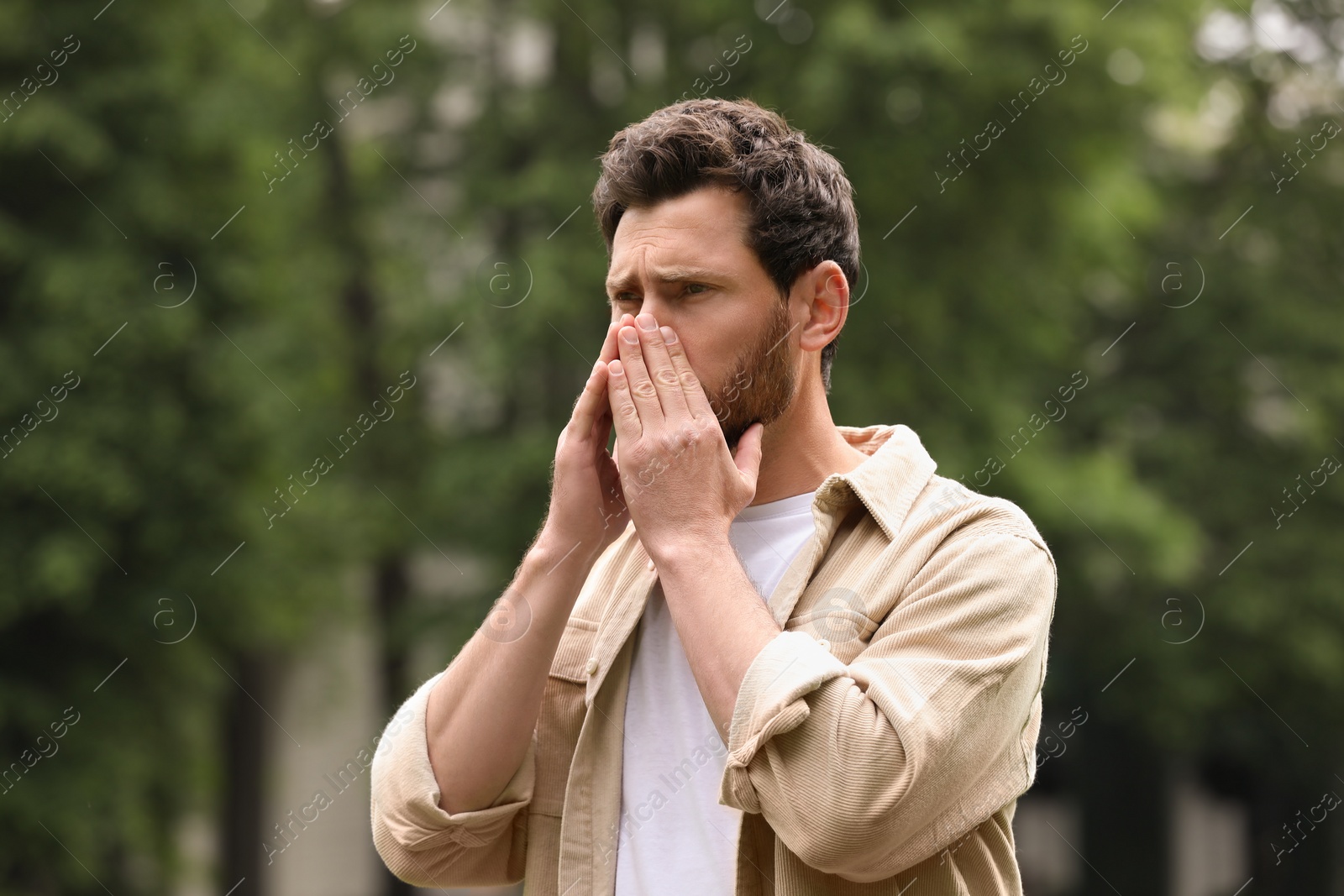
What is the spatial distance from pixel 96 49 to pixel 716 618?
10081 millimetres

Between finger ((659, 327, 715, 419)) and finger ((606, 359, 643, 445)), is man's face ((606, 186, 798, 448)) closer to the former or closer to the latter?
finger ((659, 327, 715, 419))

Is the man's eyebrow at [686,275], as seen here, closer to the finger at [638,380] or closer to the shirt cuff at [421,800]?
the finger at [638,380]

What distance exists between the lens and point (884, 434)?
2.83m

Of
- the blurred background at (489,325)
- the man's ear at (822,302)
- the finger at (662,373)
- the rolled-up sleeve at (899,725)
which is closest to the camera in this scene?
the rolled-up sleeve at (899,725)

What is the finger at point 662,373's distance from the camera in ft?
7.72

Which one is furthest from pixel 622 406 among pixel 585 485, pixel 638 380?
pixel 585 485

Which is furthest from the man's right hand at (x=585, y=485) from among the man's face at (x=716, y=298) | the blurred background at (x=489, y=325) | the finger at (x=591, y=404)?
the blurred background at (x=489, y=325)

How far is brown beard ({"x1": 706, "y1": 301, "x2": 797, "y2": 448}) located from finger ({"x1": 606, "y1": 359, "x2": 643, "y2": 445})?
169mm

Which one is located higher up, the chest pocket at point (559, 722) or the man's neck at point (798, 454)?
the man's neck at point (798, 454)

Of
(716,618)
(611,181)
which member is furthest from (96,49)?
(716,618)

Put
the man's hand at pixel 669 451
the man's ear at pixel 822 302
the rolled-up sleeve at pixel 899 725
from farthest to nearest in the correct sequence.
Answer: the man's ear at pixel 822 302
the man's hand at pixel 669 451
the rolled-up sleeve at pixel 899 725

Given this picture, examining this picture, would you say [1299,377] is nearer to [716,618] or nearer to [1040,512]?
[1040,512]

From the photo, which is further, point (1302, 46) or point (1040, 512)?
point (1302, 46)

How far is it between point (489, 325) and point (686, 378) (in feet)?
26.2
